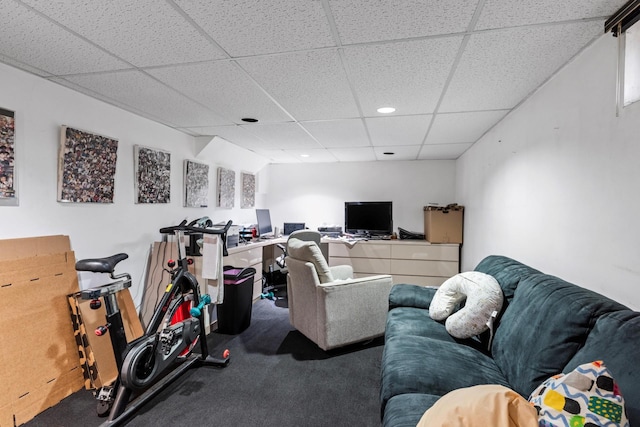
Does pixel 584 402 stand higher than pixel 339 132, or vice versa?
pixel 339 132

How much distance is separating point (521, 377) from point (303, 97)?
223 cm

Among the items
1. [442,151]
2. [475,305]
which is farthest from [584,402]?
[442,151]

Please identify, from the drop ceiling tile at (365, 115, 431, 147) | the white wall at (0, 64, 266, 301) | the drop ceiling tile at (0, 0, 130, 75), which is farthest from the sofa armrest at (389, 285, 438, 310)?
the drop ceiling tile at (0, 0, 130, 75)

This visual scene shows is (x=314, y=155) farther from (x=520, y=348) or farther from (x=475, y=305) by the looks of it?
(x=520, y=348)

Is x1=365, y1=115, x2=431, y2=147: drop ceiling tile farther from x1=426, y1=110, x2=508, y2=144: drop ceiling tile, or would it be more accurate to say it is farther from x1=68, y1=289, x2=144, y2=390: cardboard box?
x1=68, y1=289, x2=144, y2=390: cardboard box

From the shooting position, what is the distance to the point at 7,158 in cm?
189

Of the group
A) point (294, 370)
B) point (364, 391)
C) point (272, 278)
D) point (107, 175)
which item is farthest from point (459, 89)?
point (272, 278)

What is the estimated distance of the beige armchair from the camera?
270 centimetres

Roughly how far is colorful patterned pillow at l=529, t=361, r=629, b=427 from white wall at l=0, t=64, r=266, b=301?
290 cm

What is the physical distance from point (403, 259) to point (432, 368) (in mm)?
3142

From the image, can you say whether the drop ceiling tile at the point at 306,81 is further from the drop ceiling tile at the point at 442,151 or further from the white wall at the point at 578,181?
the drop ceiling tile at the point at 442,151

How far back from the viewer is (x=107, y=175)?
2.53 m

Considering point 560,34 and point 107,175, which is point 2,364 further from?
point 560,34

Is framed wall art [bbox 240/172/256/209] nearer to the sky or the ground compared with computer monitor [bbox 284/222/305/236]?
nearer to the sky
